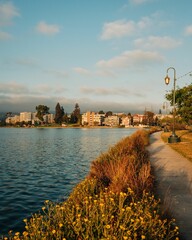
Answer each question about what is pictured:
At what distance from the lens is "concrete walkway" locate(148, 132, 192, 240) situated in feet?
20.3

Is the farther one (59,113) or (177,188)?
(59,113)

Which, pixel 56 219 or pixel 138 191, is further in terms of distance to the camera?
pixel 138 191

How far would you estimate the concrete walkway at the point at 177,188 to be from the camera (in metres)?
6.20

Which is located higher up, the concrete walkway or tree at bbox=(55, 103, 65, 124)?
tree at bbox=(55, 103, 65, 124)

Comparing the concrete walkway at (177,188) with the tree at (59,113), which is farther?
the tree at (59,113)

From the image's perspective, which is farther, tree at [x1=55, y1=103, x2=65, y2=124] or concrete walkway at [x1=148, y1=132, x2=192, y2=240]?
tree at [x1=55, y1=103, x2=65, y2=124]

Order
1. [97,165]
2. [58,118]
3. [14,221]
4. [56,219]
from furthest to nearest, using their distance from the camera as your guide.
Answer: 1. [58,118]
2. [97,165]
3. [14,221]
4. [56,219]

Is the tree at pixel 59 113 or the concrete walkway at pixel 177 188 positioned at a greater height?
the tree at pixel 59 113

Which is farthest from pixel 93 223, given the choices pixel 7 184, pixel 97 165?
pixel 7 184

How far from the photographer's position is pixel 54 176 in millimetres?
17156

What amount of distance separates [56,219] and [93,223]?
2.82 feet

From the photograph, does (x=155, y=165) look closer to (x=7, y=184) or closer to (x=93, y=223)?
(x=7, y=184)

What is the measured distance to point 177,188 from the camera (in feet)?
30.0

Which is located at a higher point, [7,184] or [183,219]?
[183,219]
